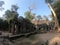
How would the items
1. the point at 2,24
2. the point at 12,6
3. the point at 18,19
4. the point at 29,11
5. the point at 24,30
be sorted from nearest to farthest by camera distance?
the point at 18,19, the point at 24,30, the point at 2,24, the point at 12,6, the point at 29,11

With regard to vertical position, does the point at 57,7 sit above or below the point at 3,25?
above

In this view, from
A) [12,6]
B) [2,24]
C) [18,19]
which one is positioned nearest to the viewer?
[18,19]

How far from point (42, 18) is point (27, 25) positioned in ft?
48.6

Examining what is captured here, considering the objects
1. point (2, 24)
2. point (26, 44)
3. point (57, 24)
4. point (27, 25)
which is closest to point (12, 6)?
point (2, 24)

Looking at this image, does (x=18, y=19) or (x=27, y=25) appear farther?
(x=27, y=25)

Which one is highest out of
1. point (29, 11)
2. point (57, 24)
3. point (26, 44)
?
point (29, 11)

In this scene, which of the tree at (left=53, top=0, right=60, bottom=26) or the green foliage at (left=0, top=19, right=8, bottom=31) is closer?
the tree at (left=53, top=0, right=60, bottom=26)

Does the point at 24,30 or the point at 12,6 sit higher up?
the point at 12,6

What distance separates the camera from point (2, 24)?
2425 centimetres

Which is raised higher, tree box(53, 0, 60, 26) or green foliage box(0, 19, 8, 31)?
tree box(53, 0, 60, 26)

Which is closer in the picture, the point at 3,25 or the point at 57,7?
the point at 57,7

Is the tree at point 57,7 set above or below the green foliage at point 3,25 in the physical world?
above

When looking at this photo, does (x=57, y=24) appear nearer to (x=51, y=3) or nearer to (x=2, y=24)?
(x=51, y=3)

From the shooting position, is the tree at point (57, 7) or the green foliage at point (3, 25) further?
the green foliage at point (3, 25)
